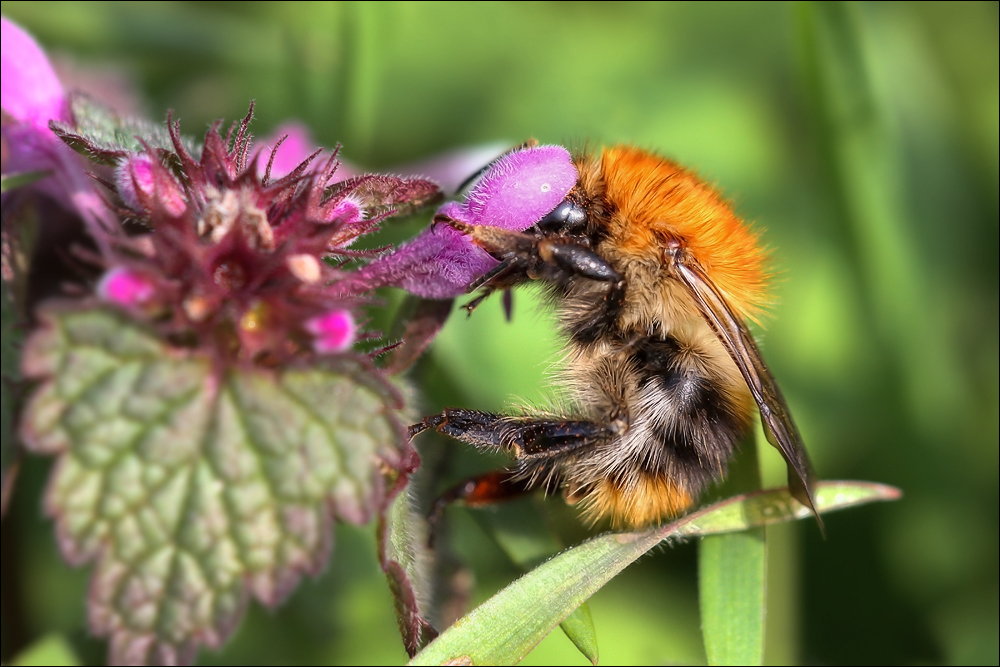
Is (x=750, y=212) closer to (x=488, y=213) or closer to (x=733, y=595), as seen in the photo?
(x=733, y=595)

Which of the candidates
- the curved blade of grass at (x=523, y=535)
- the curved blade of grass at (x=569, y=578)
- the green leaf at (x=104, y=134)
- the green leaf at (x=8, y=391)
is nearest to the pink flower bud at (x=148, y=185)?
the green leaf at (x=104, y=134)

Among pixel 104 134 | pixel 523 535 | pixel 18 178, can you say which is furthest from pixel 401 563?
pixel 18 178

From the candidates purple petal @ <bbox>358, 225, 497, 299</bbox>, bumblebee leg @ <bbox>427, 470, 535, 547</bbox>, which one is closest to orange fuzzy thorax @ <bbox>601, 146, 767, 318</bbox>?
purple petal @ <bbox>358, 225, 497, 299</bbox>

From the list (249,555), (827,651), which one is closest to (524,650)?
(249,555)

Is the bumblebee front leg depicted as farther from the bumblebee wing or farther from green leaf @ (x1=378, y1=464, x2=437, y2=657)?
green leaf @ (x1=378, y1=464, x2=437, y2=657)

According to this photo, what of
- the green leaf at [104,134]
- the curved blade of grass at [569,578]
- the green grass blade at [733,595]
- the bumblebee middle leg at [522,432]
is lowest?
the green grass blade at [733,595]

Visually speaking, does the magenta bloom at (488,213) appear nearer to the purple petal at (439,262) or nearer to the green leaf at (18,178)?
the purple petal at (439,262)

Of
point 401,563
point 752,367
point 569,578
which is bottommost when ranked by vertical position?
point 569,578
